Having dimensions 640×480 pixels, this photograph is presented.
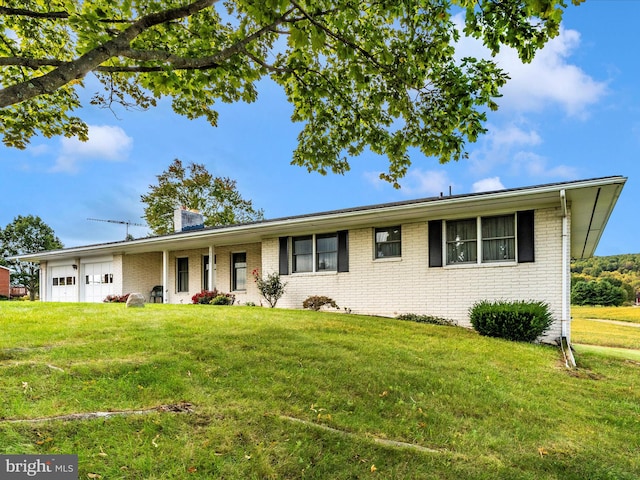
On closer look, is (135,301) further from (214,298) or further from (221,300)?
(214,298)

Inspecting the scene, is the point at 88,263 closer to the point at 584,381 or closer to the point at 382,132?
the point at 382,132

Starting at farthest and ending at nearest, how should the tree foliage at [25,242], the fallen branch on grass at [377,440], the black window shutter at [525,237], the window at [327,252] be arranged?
the tree foliage at [25,242] → the window at [327,252] → the black window shutter at [525,237] → the fallen branch on grass at [377,440]

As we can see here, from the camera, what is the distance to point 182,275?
18438mm

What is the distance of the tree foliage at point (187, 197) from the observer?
3297cm

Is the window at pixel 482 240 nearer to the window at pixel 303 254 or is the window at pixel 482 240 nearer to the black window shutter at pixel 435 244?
the black window shutter at pixel 435 244

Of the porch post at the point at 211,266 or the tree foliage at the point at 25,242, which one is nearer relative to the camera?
the porch post at the point at 211,266

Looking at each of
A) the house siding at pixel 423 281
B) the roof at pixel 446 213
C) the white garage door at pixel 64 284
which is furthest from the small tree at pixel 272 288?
the white garage door at pixel 64 284

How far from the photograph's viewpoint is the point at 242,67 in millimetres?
6535

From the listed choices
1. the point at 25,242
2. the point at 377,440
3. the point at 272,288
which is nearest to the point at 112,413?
the point at 377,440

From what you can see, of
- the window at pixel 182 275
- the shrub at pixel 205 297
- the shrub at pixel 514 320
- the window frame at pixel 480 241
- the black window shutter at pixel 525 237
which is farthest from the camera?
the window at pixel 182 275

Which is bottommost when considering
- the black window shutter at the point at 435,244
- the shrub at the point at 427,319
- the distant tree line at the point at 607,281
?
the distant tree line at the point at 607,281

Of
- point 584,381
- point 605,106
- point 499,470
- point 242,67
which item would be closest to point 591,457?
point 499,470

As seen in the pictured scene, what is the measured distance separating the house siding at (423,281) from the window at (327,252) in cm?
30

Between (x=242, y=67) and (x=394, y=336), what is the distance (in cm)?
572
